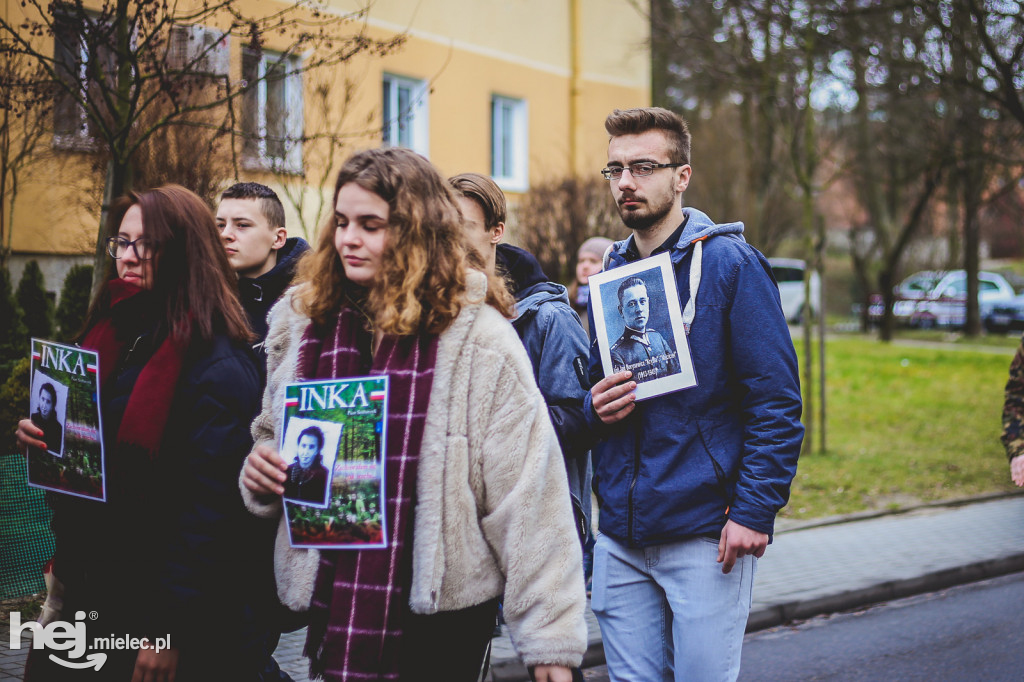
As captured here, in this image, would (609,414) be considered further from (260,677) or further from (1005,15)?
(1005,15)

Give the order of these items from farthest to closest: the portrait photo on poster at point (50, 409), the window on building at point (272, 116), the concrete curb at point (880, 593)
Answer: the window on building at point (272, 116) < the concrete curb at point (880, 593) < the portrait photo on poster at point (50, 409)

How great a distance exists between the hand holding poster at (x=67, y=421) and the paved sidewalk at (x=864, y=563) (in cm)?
238

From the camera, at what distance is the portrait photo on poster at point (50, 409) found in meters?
2.84

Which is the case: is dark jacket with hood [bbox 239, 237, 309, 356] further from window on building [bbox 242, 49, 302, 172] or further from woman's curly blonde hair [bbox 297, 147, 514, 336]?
window on building [bbox 242, 49, 302, 172]

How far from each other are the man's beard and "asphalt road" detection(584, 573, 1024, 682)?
3028mm

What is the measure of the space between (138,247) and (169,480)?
67 centimetres

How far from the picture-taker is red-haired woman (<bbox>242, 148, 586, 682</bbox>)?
226 centimetres

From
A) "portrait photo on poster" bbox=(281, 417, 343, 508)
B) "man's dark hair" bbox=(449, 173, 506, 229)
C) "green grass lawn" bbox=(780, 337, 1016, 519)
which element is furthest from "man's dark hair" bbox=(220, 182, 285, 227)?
"green grass lawn" bbox=(780, 337, 1016, 519)

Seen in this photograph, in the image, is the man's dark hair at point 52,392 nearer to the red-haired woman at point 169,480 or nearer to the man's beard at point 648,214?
the red-haired woman at point 169,480

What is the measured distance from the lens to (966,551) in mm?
7734

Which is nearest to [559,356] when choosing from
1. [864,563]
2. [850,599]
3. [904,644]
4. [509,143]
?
[904,644]

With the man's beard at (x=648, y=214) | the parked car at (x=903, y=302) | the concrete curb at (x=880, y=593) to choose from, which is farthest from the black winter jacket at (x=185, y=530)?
the parked car at (x=903, y=302)

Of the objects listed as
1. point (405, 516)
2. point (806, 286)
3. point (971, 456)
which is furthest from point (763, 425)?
point (971, 456)

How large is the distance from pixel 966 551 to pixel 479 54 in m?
9.36
